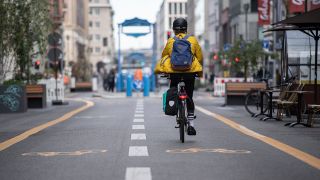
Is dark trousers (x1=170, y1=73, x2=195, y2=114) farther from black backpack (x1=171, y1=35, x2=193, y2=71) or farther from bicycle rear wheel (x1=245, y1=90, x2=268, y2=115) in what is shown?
bicycle rear wheel (x1=245, y1=90, x2=268, y2=115)

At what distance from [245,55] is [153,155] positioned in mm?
37213

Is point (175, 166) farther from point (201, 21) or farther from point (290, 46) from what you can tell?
point (201, 21)

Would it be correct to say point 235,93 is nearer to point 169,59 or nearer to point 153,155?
point 169,59

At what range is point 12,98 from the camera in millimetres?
27781

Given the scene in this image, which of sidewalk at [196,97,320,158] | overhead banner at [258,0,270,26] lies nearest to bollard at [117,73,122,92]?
overhead banner at [258,0,270,26]

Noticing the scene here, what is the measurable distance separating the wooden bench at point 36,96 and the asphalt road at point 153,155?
1469 centimetres

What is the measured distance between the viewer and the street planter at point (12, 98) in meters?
27.6

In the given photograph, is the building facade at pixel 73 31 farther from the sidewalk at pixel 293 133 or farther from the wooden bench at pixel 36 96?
the sidewalk at pixel 293 133

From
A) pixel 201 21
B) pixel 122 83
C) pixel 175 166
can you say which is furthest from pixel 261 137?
pixel 201 21

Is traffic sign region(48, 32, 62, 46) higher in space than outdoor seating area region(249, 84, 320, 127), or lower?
higher

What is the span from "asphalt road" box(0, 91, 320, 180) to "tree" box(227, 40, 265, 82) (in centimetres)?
3046

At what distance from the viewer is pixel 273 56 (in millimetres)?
48719

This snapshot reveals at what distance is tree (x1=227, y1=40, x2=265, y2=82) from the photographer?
48.0 meters

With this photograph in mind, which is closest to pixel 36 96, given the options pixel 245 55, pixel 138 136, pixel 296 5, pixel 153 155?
pixel 296 5
